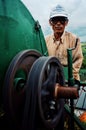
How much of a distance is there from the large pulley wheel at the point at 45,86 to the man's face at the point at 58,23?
1.38m

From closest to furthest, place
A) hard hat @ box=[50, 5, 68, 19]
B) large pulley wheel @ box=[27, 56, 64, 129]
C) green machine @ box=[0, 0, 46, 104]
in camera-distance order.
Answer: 1. large pulley wheel @ box=[27, 56, 64, 129]
2. green machine @ box=[0, 0, 46, 104]
3. hard hat @ box=[50, 5, 68, 19]

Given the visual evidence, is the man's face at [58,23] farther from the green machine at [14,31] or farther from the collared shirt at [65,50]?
the green machine at [14,31]

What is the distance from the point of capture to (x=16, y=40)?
9.38 ft

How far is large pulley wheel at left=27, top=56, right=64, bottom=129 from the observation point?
91.0 inches

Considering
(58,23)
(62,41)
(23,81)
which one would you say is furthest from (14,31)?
(62,41)

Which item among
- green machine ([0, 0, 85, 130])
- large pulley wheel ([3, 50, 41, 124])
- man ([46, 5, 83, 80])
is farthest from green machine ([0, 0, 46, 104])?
man ([46, 5, 83, 80])

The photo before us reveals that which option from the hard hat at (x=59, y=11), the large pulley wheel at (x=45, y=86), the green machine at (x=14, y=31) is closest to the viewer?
the large pulley wheel at (x=45, y=86)

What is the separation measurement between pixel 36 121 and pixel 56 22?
2.01m

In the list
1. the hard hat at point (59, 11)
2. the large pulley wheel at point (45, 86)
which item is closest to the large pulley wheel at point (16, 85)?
the large pulley wheel at point (45, 86)

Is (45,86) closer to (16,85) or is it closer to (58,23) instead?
(16,85)

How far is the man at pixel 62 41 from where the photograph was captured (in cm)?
399

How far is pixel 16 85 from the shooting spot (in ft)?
8.34

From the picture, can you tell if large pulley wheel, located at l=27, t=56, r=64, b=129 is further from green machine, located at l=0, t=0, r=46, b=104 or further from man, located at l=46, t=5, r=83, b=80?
man, located at l=46, t=5, r=83, b=80

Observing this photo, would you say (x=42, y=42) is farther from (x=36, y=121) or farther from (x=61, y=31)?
(x=36, y=121)
